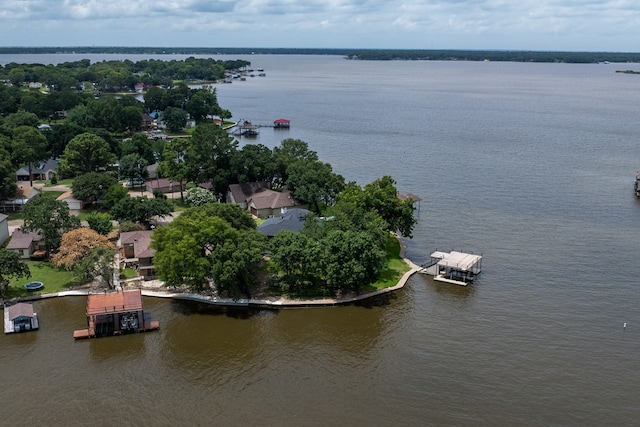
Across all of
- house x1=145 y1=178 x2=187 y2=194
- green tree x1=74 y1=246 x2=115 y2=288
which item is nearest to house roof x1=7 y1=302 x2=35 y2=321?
green tree x1=74 y1=246 x2=115 y2=288

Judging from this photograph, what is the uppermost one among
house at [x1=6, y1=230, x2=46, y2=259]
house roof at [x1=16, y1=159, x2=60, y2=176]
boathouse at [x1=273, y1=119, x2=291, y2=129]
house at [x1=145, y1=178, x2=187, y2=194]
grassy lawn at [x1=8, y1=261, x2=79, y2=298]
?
boathouse at [x1=273, y1=119, x2=291, y2=129]

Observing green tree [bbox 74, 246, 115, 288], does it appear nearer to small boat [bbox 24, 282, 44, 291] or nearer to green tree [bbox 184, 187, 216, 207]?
small boat [bbox 24, 282, 44, 291]

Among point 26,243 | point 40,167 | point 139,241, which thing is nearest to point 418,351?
point 139,241

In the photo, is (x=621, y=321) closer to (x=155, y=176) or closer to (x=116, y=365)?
(x=116, y=365)

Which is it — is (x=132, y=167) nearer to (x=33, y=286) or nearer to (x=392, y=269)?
(x=33, y=286)

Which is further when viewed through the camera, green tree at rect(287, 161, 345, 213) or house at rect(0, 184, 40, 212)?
house at rect(0, 184, 40, 212)

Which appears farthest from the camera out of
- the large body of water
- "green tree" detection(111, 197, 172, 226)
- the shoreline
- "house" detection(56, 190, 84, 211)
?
"house" detection(56, 190, 84, 211)
